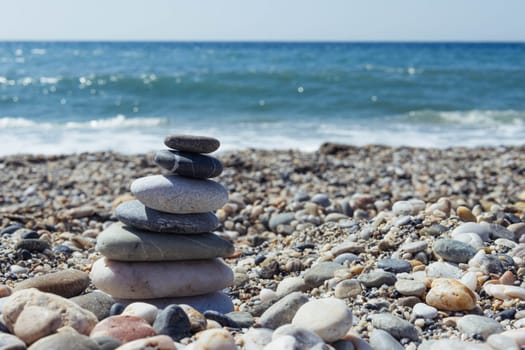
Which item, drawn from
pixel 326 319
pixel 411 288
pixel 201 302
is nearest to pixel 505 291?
pixel 411 288

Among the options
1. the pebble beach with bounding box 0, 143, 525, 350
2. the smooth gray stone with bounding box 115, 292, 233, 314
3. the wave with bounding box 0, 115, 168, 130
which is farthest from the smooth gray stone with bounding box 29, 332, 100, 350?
the wave with bounding box 0, 115, 168, 130

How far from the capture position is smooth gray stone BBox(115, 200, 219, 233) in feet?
12.4

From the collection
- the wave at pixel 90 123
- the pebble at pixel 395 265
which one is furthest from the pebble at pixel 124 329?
the wave at pixel 90 123

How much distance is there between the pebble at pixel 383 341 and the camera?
2896 millimetres

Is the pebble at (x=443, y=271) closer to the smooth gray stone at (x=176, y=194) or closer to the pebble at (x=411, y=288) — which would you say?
the pebble at (x=411, y=288)

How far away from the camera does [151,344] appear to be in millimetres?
2494

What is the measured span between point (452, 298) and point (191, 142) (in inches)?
69.8

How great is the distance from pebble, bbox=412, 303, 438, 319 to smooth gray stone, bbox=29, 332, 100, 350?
169 centimetres

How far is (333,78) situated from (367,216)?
929 inches

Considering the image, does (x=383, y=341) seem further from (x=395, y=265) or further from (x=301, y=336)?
(x=395, y=265)

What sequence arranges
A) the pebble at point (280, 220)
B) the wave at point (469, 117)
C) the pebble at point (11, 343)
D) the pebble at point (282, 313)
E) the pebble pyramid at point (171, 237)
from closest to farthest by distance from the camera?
1. the pebble at point (11, 343)
2. the pebble at point (282, 313)
3. the pebble pyramid at point (171, 237)
4. the pebble at point (280, 220)
5. the wave at point (469, 117)

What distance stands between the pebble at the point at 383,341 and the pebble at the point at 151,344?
97 centimetres

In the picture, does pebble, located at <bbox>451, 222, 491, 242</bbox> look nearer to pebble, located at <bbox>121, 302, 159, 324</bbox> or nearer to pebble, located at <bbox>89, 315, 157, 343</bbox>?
pebble, located at <bbox>121, 302, 159, 324</bbox>

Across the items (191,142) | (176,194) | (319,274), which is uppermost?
(191,142)
